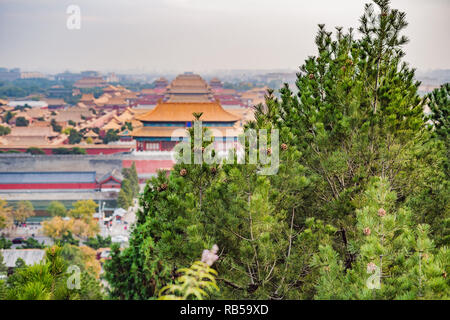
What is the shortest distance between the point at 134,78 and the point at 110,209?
209 ft

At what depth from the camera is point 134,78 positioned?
3000 inches

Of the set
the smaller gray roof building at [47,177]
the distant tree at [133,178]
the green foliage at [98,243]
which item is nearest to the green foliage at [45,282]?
the green foliage at [98,243]

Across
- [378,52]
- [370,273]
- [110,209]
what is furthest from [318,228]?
[110,209]

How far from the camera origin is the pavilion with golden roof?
17703 millimetres

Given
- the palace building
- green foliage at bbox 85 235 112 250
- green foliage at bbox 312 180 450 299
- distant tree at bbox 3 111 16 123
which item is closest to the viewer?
green foliage at bbox 312 180 450 299

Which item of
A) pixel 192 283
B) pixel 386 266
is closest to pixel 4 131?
pixel 386 266

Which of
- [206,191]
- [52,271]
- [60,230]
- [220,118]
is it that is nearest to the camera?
[52,271]

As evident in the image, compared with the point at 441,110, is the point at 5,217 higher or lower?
lower

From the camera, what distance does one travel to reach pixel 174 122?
58.1 feet

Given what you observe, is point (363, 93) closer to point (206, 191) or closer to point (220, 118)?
point (206, 191)

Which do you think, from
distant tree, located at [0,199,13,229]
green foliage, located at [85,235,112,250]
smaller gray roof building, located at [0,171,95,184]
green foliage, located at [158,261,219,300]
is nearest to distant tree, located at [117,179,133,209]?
smaller gray roof building, located at [0,171,95,184]

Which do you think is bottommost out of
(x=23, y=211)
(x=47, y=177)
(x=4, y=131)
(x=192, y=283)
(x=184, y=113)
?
(x=23, y=211)

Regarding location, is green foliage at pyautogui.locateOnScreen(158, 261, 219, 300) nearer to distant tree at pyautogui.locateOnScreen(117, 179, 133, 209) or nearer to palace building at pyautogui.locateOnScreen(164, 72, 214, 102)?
distant tree at pyautogui.locateOnScreen(117, 179, 133, 209)

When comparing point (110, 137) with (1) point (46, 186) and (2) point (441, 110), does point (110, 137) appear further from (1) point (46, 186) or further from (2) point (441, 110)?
(2) point (441, 110)
